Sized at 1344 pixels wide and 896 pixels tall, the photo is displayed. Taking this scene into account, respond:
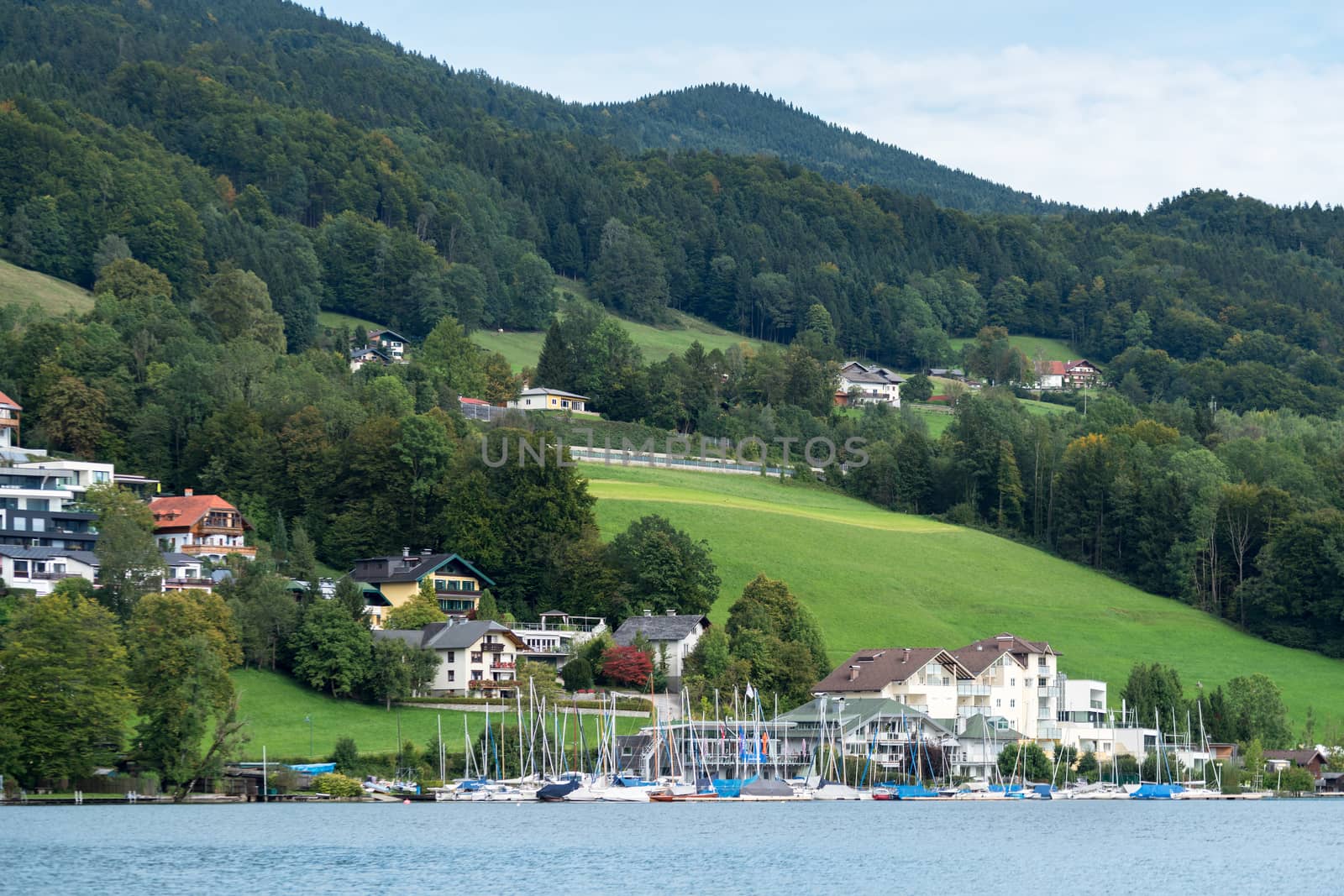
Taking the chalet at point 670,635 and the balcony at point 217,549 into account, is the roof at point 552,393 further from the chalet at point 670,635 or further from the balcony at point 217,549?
the chalet at point 670,635

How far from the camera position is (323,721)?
84812 mm

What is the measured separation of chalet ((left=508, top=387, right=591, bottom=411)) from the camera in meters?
156

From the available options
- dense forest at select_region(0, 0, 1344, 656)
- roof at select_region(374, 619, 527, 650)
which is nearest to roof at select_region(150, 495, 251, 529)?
dense forest at select_region(0, 0, 1344, 656)

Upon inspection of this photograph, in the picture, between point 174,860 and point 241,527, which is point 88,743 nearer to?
point 174,860

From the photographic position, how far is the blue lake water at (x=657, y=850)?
171 ft

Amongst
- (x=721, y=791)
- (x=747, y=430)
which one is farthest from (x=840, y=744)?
(x=747, y=430)

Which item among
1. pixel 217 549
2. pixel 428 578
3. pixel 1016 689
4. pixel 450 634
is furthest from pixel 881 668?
pixel 217 549

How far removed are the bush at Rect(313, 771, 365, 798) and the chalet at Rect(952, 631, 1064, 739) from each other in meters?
35.0

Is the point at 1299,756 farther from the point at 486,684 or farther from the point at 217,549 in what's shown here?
the point at 217,549

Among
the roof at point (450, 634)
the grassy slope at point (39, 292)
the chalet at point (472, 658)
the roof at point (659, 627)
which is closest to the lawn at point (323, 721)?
the chalet at point (472, 658)

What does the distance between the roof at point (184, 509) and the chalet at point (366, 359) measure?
131 ft

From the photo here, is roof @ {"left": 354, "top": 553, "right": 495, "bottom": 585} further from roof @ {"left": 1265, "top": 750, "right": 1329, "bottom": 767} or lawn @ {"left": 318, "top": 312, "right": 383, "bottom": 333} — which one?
lawn @ {"left": 318, "top": 312, "right": 383, "bottom": 333}

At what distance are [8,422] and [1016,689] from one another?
Answer: 64363 mm

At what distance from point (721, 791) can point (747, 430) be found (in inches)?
2779
